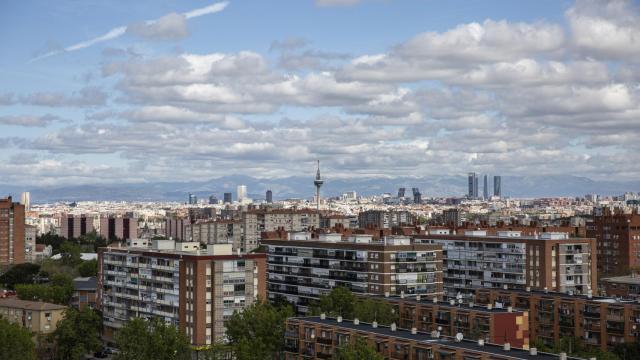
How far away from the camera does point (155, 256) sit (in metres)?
82.6

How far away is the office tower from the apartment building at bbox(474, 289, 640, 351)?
9757cm

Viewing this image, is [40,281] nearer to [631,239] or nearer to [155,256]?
[155,256]

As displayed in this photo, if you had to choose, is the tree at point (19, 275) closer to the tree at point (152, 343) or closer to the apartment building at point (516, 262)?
the apartment building at point (516, 262)

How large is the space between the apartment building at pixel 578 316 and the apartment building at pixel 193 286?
65.4 feet

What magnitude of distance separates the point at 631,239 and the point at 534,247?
1940 inches

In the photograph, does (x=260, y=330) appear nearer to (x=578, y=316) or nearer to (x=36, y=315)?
(x=578, y=316)

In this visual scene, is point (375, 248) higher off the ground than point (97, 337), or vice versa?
point (375, 248)

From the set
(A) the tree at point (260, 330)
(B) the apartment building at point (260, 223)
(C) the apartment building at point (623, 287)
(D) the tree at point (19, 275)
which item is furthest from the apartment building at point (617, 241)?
(A) the tree at point (260, 330)

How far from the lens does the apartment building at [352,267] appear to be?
89875 mm

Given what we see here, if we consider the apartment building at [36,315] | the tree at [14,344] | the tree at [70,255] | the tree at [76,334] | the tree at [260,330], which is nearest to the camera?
the tree at [260,330]

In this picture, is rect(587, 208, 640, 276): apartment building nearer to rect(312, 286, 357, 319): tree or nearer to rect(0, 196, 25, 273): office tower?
rect(312, 286, 357, 319): tree

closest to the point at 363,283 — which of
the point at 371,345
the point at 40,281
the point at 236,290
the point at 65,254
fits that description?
the point at 236,290

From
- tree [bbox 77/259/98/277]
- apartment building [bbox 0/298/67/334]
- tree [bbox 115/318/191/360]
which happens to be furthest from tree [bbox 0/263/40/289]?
tree [bbox 115/318/191/360]

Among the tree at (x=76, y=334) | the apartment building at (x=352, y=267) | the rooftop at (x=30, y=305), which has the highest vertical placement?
the apartment building at (x=352, y=267)
